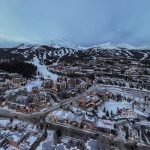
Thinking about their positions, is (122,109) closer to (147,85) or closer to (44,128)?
(44,128)

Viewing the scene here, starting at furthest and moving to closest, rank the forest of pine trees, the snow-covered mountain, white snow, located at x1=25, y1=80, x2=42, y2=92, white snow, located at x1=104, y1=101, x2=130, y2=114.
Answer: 1. the snow-covered mountain
2. the forest of pine trees
3. white snow, located at x1=25, y1=80, x2=42, y2=92
4. white snow, located at x1=104, y1=101, x2=130, y2=114

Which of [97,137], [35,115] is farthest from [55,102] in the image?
[97,137]

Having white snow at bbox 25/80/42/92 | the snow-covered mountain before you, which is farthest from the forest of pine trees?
the snow-covered mountain

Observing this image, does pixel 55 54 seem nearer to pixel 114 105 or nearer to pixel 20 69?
pixel 20 69

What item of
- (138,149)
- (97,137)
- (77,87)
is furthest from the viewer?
(77,87)

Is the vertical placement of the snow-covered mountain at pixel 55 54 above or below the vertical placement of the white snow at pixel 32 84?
above

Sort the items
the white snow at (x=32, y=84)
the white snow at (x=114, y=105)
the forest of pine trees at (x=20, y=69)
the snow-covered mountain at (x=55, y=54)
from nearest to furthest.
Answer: the white snow at (x=114, y=105) < the white snow at (x=32, y=84) < the forest of pine trees at (x=20, y=69) < the snow-covered mountain at (x=55, y=54)

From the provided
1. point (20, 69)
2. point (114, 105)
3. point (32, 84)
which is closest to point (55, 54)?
point (20, 69)

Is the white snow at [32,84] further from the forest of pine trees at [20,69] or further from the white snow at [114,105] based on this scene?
the white snow at [114,105]

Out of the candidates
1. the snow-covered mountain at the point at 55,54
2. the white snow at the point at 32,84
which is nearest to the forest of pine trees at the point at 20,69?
the white snow at the point at 32,84

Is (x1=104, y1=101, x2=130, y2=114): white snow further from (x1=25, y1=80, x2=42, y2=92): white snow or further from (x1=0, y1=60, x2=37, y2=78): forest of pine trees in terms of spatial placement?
(x1=0, y1=60, x2=37, y2=78): forest of pine trees

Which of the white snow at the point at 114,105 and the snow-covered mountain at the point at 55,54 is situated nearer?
the white snow at the point at 114,105
